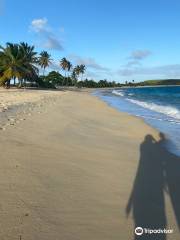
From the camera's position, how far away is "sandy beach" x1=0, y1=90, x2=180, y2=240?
4.29 meters

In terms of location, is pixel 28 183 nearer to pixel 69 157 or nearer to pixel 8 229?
pixel 8 229

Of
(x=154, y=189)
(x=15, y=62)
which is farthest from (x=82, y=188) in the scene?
(x=15, y=62)

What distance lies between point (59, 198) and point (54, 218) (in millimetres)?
691

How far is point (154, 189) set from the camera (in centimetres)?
606

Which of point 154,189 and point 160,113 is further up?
point 154,189

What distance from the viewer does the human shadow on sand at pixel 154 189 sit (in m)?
4.67

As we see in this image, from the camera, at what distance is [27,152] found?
760 cm

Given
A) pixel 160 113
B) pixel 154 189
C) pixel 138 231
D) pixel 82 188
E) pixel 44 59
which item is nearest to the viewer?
pixel 138 231

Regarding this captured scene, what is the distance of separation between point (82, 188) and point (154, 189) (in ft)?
4.22

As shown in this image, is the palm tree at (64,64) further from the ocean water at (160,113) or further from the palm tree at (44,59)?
the ocean water at (160,113)

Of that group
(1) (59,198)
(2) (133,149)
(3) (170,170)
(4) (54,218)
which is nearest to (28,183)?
(1) (59,198)

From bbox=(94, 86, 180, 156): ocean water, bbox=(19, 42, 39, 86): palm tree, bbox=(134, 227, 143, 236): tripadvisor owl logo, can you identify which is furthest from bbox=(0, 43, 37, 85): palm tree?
bbox=(134, 227, 143, 236): tripadvisor owl logo

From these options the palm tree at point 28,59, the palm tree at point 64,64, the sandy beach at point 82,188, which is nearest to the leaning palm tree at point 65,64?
the palm tree at point 64,64

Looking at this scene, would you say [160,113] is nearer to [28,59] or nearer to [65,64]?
Result: [28,59]
